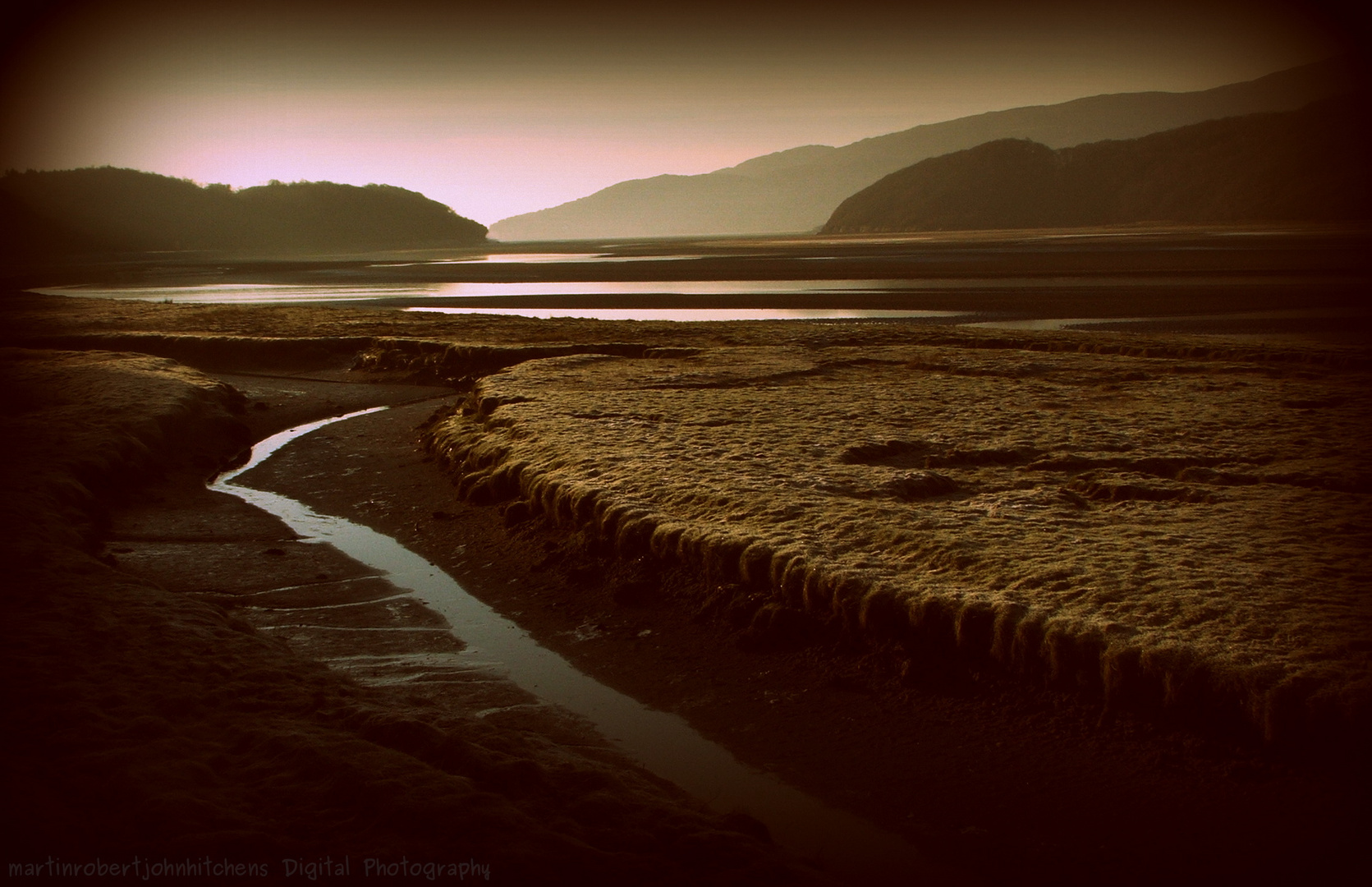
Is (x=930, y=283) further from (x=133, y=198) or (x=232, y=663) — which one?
(x=133, y=198)

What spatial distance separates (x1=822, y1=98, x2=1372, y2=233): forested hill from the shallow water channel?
392 feet

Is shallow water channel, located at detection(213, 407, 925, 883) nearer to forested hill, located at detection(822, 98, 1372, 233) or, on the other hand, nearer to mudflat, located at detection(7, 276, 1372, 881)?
mudflat, located at detection(7, 276, 1372, 881)

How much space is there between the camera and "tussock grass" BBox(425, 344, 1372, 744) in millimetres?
6957

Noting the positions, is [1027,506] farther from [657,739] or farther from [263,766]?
[263,766]

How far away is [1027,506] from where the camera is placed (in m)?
10.3

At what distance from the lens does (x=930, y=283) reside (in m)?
51.8

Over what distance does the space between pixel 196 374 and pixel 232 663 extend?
17.9m

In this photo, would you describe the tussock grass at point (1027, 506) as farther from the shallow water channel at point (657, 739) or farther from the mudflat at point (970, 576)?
the shallow water channel at point (657, 739)

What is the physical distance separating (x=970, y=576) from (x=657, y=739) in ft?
10.1

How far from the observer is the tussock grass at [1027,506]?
22.8ft

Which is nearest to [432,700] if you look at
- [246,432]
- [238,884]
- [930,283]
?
[238,884]

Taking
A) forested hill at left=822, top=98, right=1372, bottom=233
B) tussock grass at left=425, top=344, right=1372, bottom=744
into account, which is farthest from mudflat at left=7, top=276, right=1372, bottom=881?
forested hill at left=822, top=98, right=1372, bottom=233

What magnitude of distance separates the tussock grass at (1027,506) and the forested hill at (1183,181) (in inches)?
4333

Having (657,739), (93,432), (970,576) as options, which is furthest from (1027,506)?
(93,432)
